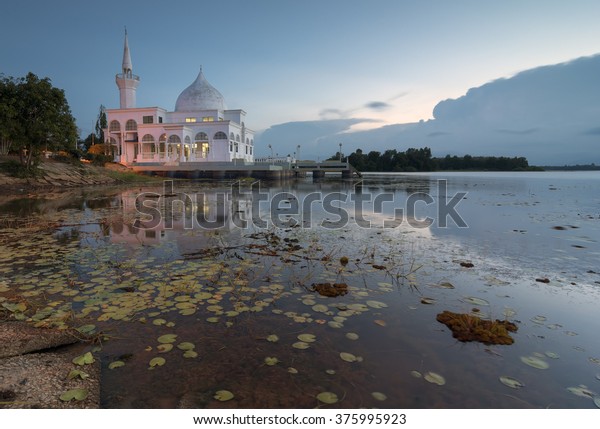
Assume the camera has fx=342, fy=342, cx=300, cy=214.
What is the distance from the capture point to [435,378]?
3.15 metres

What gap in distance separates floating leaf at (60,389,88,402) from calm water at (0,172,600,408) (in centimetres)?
22

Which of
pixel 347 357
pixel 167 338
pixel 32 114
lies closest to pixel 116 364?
pixel 167 338

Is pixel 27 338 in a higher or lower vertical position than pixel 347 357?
higher

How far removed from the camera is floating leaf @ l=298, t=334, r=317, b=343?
3.77 meters

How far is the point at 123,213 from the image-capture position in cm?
1338

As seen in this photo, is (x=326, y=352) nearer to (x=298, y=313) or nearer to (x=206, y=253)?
(x=298, y=313)

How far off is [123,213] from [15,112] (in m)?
17.7

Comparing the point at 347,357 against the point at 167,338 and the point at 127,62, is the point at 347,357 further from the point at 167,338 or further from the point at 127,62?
the point at 127,62

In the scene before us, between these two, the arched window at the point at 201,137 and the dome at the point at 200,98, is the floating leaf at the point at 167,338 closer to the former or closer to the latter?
the arched window at the point at 201,137

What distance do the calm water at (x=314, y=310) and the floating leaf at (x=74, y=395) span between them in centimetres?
22

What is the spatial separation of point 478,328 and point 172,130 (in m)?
53.9

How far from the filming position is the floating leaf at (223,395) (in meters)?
2.82

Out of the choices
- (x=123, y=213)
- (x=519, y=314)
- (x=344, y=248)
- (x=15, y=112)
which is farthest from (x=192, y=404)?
(x=15, y=112)

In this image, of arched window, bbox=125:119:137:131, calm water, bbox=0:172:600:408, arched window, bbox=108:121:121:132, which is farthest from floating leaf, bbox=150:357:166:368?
arched window, bbox=108:121:121:132
